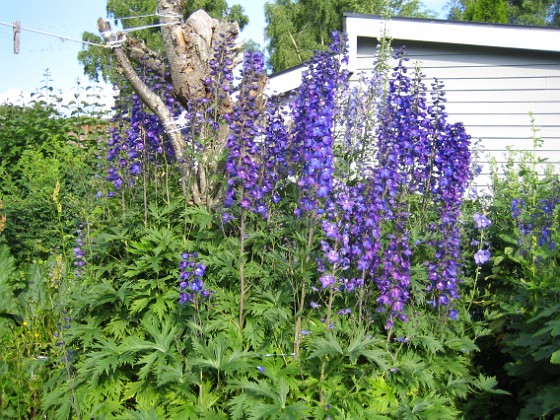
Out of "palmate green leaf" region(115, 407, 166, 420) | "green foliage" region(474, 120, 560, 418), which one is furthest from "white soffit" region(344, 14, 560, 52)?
"palmate green leaf" region(115, 407, 166, 420)

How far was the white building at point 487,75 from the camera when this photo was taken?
25.6 ft

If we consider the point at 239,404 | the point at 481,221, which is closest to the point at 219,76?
the point at 481,221

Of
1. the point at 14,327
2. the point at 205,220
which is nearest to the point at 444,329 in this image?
the point at 205,220

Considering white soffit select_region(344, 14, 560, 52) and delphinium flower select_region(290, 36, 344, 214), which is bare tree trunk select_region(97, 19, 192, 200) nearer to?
delphinium flower select_region(290, 36, 344, 214)

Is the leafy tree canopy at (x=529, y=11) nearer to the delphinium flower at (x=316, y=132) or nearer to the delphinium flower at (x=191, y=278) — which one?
the delphinium flower at (x=316, y=132)

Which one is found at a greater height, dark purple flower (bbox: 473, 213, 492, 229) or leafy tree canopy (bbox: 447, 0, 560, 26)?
leafy tree canopy (bbox: 447, 0, 560, 26)

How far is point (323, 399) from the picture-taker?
Answer: 10.9 feet

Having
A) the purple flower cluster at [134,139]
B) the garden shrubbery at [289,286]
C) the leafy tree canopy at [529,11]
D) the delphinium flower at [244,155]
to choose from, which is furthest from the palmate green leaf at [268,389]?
the leafy tree canopy at [529,11]

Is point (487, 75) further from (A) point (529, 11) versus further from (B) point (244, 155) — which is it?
(A) point (529, 11)

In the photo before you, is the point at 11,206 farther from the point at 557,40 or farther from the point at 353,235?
the point at 557,40

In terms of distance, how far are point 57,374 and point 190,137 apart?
72.8 inches

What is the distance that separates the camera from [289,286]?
12.0ft

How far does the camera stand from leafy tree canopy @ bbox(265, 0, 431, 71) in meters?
26.0

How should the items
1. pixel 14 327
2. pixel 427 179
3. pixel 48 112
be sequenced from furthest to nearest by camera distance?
1. pixel 48 112
2. pixel 14 327
3. pixel 427 179
